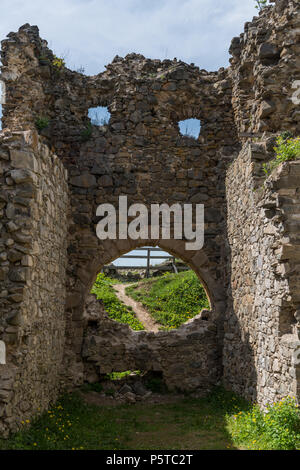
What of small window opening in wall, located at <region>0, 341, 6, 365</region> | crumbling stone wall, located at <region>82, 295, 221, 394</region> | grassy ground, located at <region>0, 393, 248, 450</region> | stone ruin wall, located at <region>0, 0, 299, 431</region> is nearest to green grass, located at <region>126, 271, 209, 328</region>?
crumbling stone wall, located at <region>82, 295, 221, 394</region>

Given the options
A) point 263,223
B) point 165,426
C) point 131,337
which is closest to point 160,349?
point 131,337

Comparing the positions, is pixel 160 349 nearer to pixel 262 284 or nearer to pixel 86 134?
pixel 262 284

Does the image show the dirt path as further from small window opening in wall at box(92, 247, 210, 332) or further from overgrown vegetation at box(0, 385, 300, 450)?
overgrown vegetation at box(0, 385, 300, 450)

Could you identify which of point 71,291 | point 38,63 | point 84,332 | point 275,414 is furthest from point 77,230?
point 275,414

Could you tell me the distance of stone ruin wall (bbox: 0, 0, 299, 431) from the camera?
229 inches

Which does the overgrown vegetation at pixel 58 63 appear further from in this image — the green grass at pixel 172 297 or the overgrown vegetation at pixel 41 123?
the green grass at pixel 172 297

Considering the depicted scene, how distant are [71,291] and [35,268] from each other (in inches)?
114

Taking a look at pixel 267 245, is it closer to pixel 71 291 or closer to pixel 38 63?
pixel 71 291

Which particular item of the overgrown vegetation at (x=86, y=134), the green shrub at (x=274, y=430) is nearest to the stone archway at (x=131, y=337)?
the overgrown vegetation at (x=86, y=134)

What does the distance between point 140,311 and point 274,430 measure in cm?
881

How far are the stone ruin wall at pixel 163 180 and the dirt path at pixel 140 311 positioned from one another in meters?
3.20

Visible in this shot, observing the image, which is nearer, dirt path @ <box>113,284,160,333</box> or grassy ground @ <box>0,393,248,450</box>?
grassy ground @ <box>0,393,248,450</box>

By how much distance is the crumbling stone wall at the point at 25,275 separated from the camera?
481 cm

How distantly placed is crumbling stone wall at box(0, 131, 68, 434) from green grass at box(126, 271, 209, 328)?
255 inches
